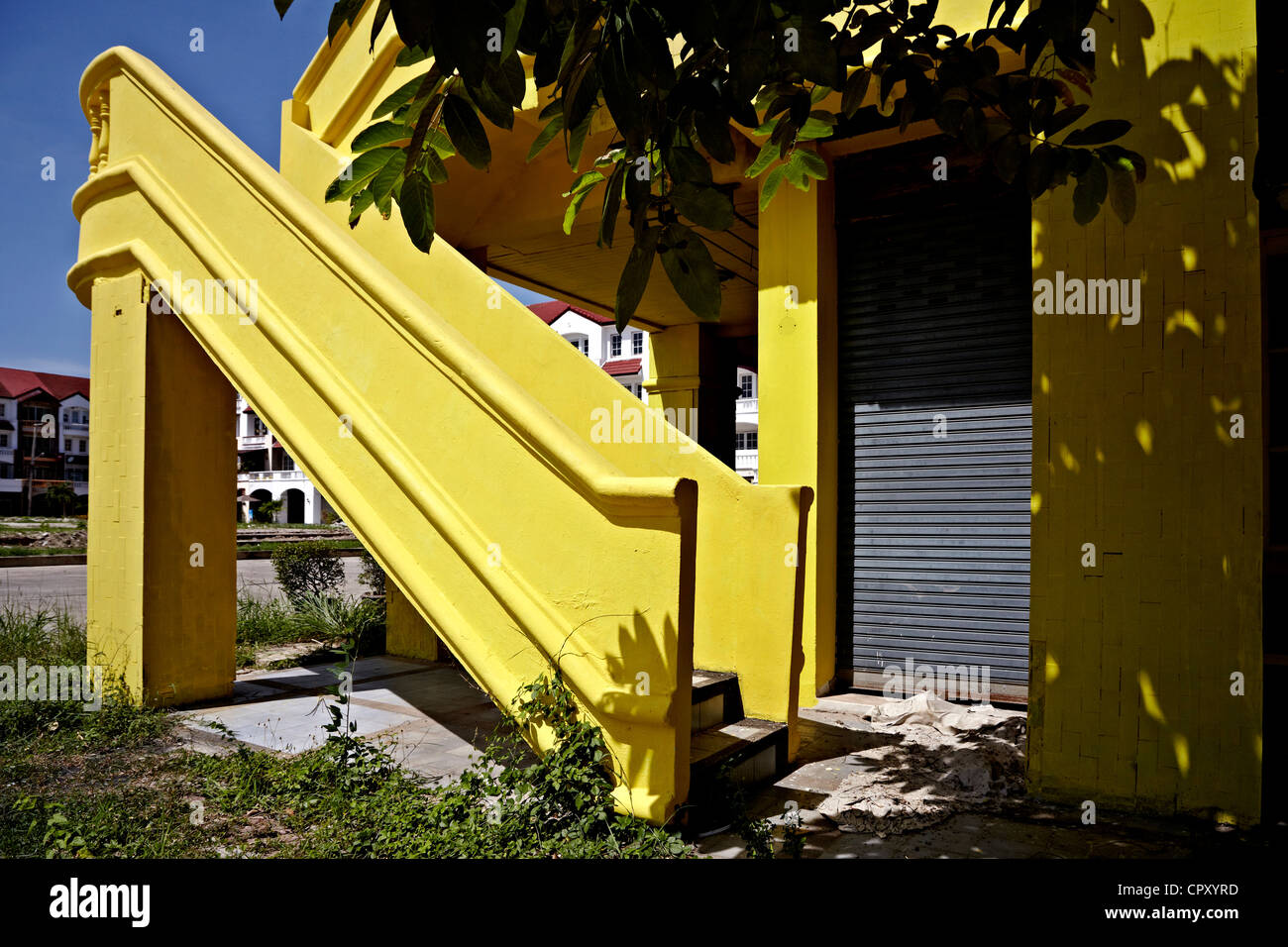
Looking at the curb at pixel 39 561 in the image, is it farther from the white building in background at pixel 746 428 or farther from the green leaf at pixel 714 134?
the green leaf at pixel 714 134

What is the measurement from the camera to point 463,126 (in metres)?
2.49

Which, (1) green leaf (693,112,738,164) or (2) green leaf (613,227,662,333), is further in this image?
(1) green leaf (693,112,738,164)

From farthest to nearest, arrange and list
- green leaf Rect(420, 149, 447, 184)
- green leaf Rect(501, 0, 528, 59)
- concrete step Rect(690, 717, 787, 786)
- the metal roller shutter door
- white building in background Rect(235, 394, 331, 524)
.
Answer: white building in background Rect(235, 394, 331, 524) → the metal roller shutter door → concrete step Rect(690, 717, 787, 786) → green leaf Rect(420, 149, 447, 184) → green leaf Rect(501, 0, 528, 59)

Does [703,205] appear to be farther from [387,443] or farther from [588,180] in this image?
[387,443]

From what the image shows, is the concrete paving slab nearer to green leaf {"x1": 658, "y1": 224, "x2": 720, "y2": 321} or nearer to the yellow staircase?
the yellow staircase

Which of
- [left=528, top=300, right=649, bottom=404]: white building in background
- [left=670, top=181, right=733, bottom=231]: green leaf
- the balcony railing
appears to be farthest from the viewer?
the balcony railing

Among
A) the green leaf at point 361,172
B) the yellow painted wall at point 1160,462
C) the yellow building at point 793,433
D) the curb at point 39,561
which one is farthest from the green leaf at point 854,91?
the curb at point 39,561

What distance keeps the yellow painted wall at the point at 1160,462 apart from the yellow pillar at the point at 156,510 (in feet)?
20.7

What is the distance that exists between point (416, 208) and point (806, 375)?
5.05m

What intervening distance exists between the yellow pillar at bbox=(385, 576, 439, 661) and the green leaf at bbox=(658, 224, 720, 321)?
7.27 meters

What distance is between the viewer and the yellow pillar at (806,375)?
721 cm

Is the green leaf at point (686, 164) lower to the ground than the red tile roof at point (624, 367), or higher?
lower

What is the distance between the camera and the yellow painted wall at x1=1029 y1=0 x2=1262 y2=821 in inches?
170

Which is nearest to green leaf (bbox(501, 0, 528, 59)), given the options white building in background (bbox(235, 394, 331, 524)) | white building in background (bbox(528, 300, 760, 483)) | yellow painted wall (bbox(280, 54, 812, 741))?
yellow painted wall (bbox(280, 54, 812, 741))
